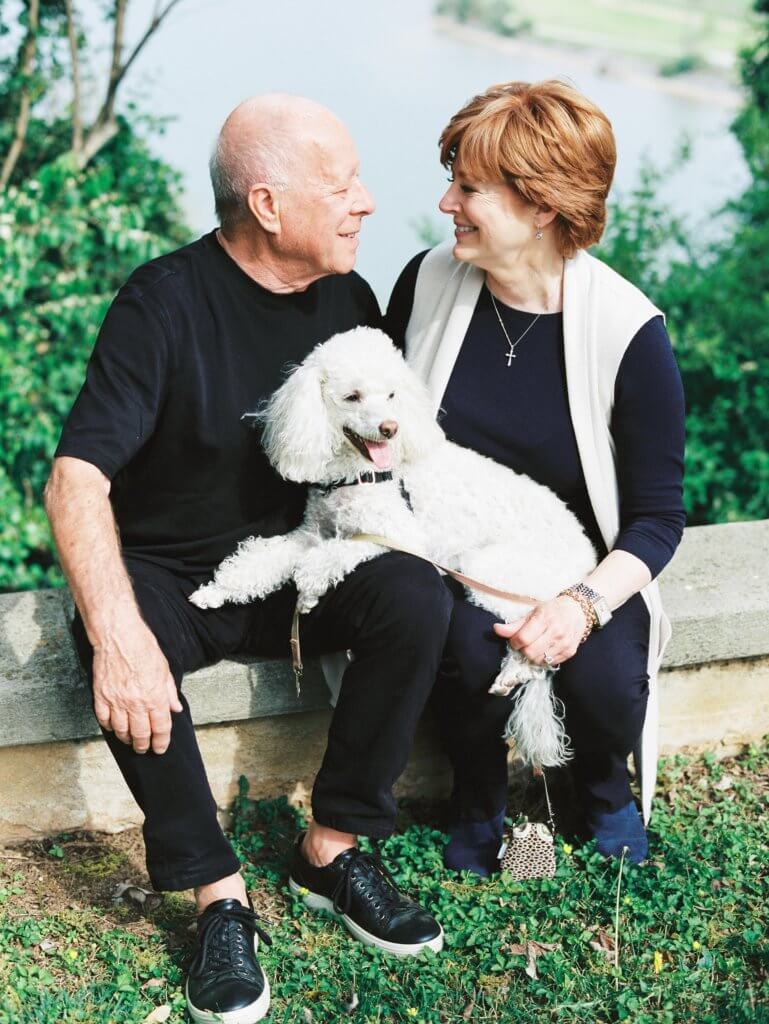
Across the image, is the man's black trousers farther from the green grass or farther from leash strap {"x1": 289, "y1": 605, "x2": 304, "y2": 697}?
the green grass

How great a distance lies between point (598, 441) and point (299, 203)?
2.79ft

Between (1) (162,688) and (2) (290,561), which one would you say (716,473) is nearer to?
(2) (290,561)

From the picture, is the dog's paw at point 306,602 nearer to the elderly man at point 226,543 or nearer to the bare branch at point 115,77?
the elderly man at point 226,543

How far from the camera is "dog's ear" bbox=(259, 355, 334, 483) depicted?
7.20 feet

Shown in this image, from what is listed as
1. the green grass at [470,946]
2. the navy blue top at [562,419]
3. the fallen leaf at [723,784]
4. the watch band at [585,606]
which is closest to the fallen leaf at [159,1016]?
the green grass at [470,946]

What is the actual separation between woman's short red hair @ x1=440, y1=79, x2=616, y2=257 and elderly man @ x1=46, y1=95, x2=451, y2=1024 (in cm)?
28

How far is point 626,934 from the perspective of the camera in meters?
2.23

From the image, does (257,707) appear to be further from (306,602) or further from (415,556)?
(415,556)

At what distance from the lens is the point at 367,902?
2.21m

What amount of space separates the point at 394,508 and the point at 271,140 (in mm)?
837

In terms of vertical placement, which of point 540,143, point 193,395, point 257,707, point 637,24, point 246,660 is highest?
point 637,24

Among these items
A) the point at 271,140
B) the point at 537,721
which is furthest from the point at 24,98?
the point at 537,721

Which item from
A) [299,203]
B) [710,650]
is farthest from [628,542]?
[299,203]

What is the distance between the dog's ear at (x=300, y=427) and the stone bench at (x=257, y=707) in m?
0.50
